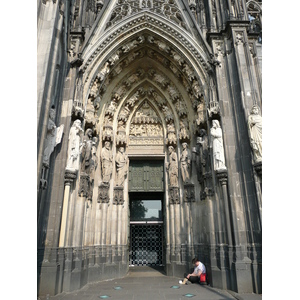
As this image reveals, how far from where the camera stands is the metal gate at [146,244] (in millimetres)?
10977

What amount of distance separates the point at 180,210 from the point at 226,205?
105 inches

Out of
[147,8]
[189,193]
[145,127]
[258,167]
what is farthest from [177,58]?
[258,167]

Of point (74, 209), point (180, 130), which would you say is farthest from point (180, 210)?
point (74, 209)

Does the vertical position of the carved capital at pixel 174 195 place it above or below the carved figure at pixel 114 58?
below

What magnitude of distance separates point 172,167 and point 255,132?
12.9ft

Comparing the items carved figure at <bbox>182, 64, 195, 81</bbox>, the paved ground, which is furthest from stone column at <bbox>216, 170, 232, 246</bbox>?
carved figure at <bbox>182, 64, 195, 81</bbox>

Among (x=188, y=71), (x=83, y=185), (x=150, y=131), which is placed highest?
(x=188, y=71)

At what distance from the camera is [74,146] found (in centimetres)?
761

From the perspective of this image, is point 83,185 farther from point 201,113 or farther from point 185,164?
point 201,113

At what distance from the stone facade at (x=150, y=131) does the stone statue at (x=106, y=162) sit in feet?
0.26

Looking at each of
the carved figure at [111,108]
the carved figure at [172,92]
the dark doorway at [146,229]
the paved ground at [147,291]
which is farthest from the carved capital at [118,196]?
the carved figure at [172,92]

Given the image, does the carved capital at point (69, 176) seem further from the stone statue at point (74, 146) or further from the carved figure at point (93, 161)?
the carved figure at point (93, 161)

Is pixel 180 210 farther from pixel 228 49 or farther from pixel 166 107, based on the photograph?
pixel 228 49

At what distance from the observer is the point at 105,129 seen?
10047 millimetres
